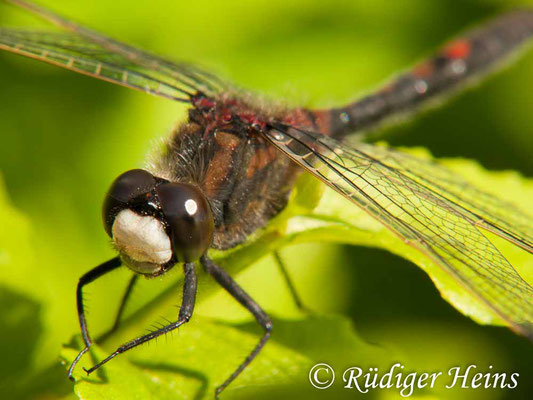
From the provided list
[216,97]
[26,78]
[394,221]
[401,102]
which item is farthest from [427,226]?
[26,78]

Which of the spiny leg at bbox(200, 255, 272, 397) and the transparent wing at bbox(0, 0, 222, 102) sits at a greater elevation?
the transparent wing at bbox(0, 0, 222, 102)

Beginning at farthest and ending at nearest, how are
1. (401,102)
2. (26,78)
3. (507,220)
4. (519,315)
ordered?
(401,102) → (26,78) → (507,220) → (519,315)

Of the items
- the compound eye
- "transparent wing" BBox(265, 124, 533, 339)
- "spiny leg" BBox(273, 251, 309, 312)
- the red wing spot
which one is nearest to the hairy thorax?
"transparent wing" BBox(265, 124, 533, 339)

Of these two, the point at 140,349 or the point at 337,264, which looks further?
the point at 337,264

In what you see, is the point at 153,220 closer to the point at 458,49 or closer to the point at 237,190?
the point at 237,190

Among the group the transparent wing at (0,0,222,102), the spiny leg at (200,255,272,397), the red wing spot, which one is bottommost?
the spiny leg at (200,255,272,397)

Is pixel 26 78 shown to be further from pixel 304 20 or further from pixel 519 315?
pixel 519 315

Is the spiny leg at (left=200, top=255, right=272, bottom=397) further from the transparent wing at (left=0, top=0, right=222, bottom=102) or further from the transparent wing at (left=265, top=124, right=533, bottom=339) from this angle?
the transparent wing at (left=0, top=0, right=222, bottom=102)

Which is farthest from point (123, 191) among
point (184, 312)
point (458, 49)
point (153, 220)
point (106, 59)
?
point (458, 49)
